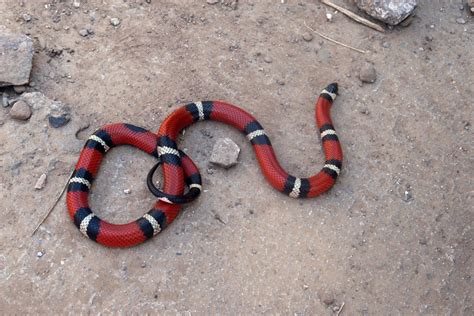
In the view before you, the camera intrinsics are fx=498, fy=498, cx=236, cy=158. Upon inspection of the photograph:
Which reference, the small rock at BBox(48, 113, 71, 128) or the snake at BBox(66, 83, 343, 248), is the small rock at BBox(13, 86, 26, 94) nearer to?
the small rock at BBox(48, 113, 71, 128)

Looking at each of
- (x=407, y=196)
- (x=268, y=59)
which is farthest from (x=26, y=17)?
(x=407, y=196)

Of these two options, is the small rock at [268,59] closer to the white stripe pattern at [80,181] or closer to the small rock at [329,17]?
the small rock at [329,17]

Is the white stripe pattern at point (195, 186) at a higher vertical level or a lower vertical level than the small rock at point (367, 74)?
lower

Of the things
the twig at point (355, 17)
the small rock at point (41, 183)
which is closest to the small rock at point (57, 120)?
the small rock at point (41, 183)

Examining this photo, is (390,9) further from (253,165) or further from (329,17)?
(253,165)

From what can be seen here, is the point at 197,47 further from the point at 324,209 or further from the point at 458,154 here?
the point at 458,154

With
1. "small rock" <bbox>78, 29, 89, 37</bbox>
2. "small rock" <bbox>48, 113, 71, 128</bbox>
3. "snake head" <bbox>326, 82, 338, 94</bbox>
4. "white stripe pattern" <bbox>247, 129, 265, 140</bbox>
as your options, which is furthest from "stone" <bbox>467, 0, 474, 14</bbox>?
"small rock" <bbox>48, 113, 71, 128</bbox>
